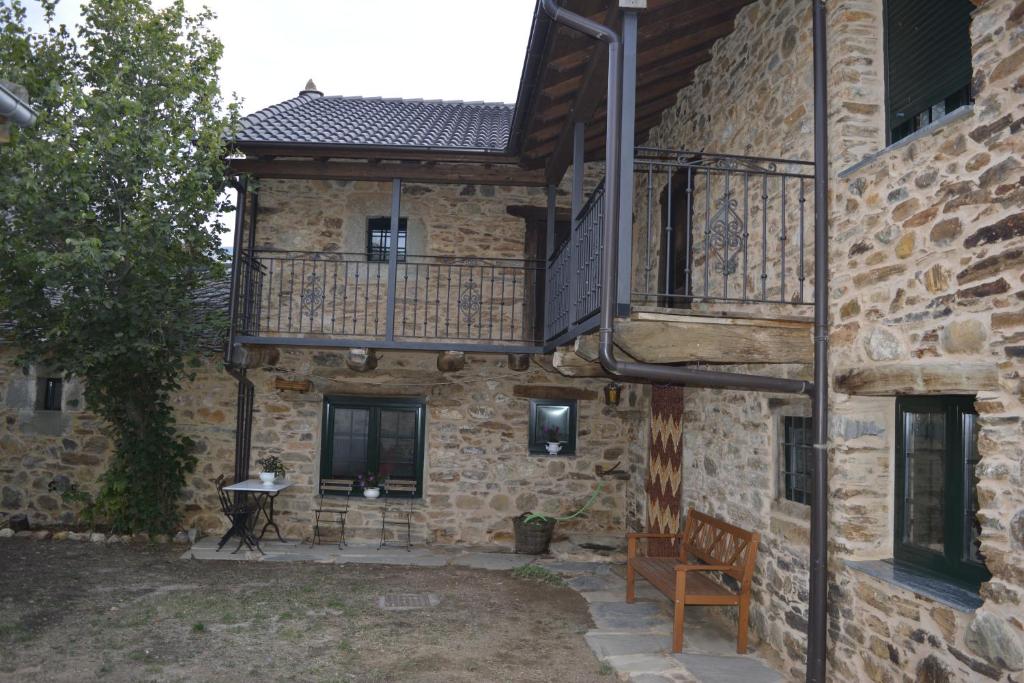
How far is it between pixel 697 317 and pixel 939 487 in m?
1.54

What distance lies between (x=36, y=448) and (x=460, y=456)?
5.17 m

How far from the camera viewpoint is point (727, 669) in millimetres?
4773

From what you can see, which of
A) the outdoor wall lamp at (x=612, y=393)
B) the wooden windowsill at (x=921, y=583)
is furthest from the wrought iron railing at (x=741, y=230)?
the wooden windowsill at (x=921, y=583)

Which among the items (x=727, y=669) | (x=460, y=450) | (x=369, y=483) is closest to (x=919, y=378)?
(x=727, y=669)

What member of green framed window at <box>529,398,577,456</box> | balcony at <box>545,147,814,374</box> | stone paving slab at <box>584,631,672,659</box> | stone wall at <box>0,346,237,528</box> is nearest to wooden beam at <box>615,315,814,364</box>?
balcony at <box>545,147,814,374</box>

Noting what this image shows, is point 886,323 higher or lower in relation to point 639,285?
lower

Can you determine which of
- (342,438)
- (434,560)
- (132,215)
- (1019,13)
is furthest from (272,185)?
(1019,13)

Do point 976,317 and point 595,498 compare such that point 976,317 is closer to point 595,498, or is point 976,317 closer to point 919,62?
point 919,62

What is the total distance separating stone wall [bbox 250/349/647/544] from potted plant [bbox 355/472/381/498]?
0.59 ft

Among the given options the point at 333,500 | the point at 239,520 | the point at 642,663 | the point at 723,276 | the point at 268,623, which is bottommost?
the point at 268,623

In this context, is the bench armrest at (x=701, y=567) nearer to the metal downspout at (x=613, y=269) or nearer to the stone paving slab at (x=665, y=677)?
the stone paving slab at (x=665, y=677)

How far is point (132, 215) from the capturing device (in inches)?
293

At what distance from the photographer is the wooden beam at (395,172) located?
→ 816 cm

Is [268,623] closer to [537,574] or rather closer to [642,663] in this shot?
[537,574]
